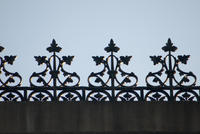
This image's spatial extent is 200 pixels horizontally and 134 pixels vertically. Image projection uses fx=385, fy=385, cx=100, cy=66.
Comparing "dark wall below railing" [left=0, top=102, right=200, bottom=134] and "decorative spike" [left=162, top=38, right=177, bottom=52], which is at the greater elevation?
"decorative spike" [left=162, top=38, right=177, bottom=52]

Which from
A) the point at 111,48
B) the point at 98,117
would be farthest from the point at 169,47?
the point at 98,117

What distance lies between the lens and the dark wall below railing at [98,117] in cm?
633

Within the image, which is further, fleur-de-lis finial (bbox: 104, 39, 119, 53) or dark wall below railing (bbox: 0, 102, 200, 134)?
fleur-de-lis finial (bbox: 104, 39, 119, 53)

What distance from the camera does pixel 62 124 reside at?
639 centimetres

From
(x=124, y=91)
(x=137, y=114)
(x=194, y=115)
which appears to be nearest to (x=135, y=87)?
(x=124, y=91)

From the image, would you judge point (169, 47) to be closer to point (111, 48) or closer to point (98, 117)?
point (111, 48)

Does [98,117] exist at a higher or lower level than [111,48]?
lower

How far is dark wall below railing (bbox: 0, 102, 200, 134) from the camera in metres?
6.33

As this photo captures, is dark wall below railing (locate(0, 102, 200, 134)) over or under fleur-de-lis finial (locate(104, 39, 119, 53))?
under

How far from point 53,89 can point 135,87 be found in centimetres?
148

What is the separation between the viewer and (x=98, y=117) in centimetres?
643

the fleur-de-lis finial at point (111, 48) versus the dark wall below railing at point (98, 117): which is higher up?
the fleur-de-lis finial at point (111, 48)

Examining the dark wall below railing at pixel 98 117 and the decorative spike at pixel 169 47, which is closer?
the dark wall below railing at pixel 98 117

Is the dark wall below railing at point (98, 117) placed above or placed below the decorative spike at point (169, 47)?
below
